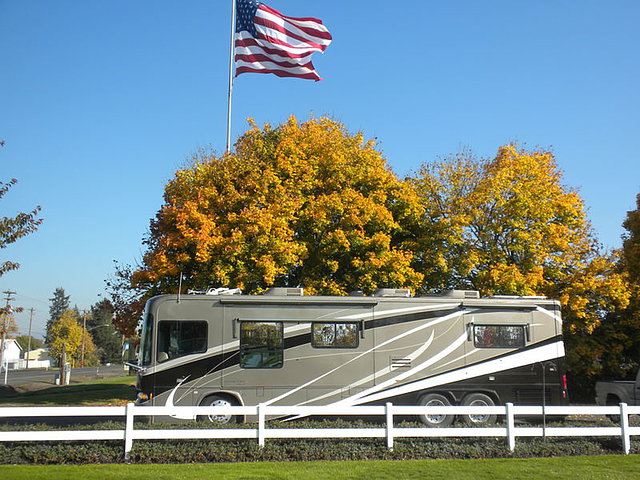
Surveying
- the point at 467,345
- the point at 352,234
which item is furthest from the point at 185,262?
the point at 467,345

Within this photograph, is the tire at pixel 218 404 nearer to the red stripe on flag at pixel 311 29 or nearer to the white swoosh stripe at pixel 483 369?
the white swoosh stripe at pixel 483 369

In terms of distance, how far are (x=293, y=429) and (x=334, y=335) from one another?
415 centimetres

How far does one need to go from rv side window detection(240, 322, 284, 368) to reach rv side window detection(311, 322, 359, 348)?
2.88 feet

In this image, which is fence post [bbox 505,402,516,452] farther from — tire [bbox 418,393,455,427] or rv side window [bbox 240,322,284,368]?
rv side window [bbox 240,322,284,368]

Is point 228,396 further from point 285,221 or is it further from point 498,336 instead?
point 285,221

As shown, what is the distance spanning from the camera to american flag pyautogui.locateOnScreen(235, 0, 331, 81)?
23.5 m

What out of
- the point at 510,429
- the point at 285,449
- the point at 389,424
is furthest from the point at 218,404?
the point at 510,429

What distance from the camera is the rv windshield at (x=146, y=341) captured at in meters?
14.3

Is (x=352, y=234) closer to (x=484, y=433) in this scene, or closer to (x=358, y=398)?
(x=358, y=398)

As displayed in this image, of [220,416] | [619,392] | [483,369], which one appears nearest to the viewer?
[220,416]

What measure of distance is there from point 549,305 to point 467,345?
8.67 feet

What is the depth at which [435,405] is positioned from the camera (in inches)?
597

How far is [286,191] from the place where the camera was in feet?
75.2

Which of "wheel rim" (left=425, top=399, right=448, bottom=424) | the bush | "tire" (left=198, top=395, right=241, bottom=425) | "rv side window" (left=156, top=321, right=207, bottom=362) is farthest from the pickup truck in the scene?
"rv side window" (left=156, top=321, right=207, bottom=362)
